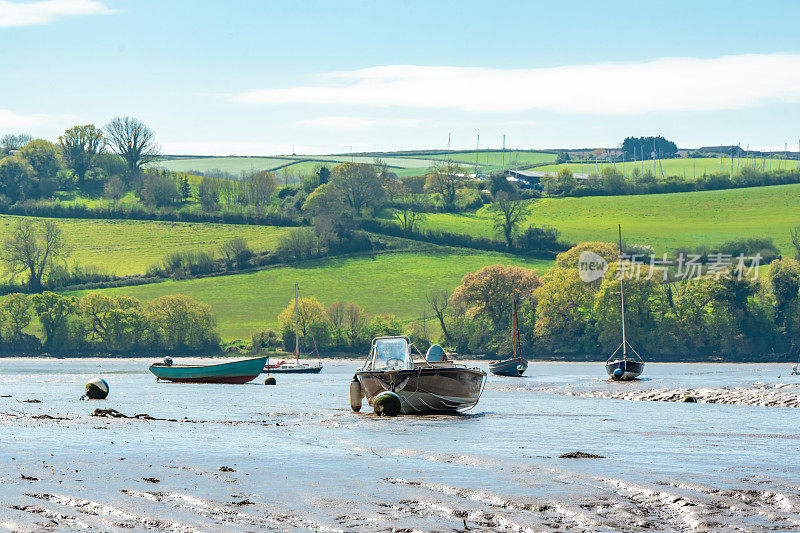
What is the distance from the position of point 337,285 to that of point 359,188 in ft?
120

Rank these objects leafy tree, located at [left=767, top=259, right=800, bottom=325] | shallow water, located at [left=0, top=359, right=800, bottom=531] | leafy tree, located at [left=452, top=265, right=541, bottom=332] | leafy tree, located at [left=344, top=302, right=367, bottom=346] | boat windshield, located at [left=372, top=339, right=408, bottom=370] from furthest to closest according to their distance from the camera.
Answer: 1. leafy tree, located at [left=344, top=302, right=367, bottom=346]
2. leafy tree, located at [left=452, top=265, right=541, bottom=332]
3. leafy tree, located at [left=767, top=259, right=800, bottom=325]
4. boat windshield, located at [left=372, top=339, right=408, bottom=370]
5. shallow water, located at [left=0, top=359, right=800, bottom=531]

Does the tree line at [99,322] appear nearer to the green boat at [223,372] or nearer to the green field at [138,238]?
the green field at [138,238]

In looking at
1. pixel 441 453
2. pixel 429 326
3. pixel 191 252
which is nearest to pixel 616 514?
pixel 441 453

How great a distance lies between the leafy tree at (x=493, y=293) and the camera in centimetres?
13950

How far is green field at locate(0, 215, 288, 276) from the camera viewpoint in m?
174

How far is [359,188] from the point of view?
193 meters

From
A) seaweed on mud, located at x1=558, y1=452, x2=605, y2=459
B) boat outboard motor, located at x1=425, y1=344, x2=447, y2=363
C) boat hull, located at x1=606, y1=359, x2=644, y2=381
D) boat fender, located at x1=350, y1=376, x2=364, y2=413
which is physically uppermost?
seaweed on mud, located at x1=558, y1=452, x2=605, y2=459

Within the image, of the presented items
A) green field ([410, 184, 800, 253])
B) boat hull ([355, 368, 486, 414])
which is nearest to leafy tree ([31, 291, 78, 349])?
green field ([410, 184, 800, 253])

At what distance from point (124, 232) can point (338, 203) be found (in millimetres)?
44624

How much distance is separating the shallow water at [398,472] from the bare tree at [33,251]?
132 m

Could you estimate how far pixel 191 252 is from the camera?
575 feet

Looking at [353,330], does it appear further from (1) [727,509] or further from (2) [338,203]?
(1) [727,509]

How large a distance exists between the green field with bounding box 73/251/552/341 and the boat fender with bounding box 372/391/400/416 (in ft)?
354

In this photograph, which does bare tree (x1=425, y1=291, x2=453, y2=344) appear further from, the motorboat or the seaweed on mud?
the seaweed on mud
